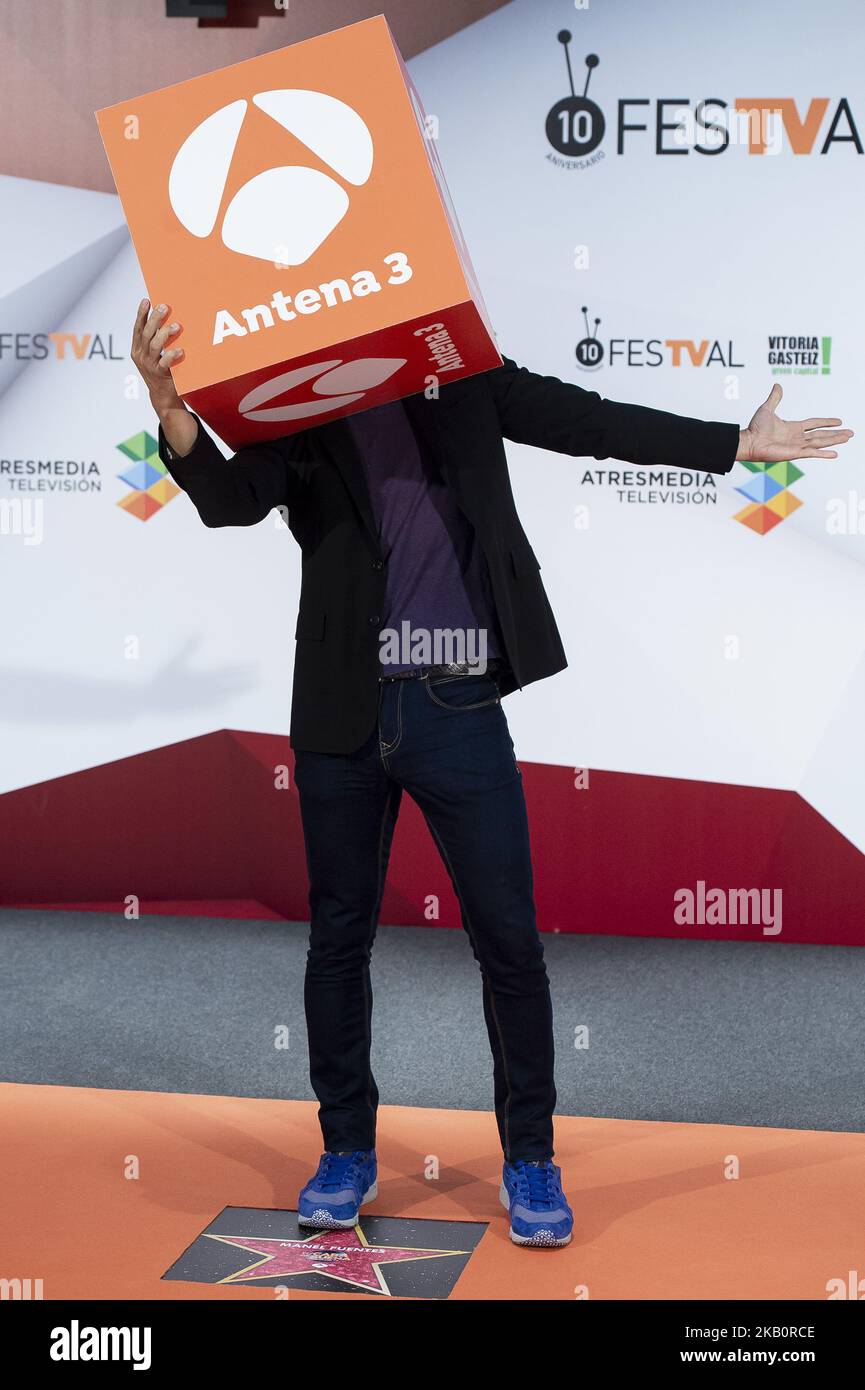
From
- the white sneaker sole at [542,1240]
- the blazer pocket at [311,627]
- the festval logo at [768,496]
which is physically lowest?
the white sneaker sole at [542,1240]

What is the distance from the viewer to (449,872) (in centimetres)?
189

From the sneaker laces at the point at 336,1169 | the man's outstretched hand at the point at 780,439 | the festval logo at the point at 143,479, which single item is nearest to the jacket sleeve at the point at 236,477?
the man's outstretched hand at the point at 780,439

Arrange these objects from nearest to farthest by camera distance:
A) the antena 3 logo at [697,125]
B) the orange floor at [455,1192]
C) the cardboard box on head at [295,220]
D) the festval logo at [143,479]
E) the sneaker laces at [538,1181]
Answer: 1. the cardboard box on head at [295,220]
2. the orange floor at [455,1192]
3. the sneaker laces at [538,1181]
4. the antena 3 logo at [697,125]
5. the festval logo at [143,479]

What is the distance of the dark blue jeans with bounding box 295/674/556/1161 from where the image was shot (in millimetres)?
1851

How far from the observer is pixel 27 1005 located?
10.1 ft

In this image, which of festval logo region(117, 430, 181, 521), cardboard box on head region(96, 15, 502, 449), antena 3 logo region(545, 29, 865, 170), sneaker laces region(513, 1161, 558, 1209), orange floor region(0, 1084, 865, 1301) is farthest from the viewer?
festval logo region(117, 430, 181, 521)

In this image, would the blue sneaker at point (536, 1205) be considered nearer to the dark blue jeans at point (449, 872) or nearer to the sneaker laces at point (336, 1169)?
the dark blue jeans at point (449, 872)

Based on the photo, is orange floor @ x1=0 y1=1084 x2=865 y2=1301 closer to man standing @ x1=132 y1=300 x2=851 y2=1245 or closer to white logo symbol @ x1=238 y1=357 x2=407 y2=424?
man standing @ x1=132 y1=300 x2=851 y2=1245

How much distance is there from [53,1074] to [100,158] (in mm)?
2404

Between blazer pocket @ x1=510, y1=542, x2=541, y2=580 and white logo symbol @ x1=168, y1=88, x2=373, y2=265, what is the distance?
47 centimetres

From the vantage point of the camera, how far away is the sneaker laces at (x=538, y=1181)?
1.87m

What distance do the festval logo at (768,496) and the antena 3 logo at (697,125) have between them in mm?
789

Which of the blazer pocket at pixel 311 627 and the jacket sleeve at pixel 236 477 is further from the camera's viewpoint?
the blazer pocket at pixel 311 627

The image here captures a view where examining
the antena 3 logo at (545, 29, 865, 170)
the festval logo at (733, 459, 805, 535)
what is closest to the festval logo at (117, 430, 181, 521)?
the antena 3 logo at (545, 29, 865, 170)
